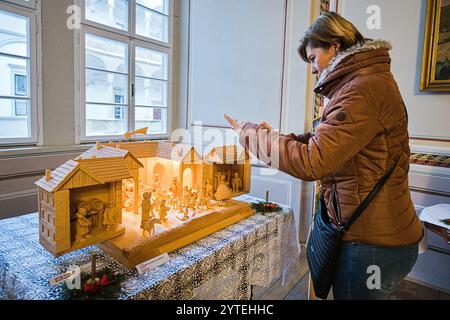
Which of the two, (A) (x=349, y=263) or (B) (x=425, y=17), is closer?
(A) (x=349, y=263)

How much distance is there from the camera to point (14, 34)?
2627 millimetres

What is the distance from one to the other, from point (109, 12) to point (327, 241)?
3464 millimetres

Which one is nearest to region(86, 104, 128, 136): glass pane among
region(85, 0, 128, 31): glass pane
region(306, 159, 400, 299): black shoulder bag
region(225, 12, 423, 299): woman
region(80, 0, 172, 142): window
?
region(80, 0, 172, 142): window

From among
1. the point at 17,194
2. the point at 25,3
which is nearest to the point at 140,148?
the point at 17,194

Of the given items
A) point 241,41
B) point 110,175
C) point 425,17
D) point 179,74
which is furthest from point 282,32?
point 110,175

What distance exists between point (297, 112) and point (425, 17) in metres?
1.36

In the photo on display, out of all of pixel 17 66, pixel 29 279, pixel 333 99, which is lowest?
pixel 29 279

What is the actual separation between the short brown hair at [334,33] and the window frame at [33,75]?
2648 mm

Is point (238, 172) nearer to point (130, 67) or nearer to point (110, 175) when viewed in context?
point (110, 175)

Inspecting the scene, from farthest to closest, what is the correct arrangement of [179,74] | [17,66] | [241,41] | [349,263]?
1. [179,74]
2. [241,41]
3. [17,66]
4. [349,263]

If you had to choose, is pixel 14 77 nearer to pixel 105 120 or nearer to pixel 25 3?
pixel 25 3

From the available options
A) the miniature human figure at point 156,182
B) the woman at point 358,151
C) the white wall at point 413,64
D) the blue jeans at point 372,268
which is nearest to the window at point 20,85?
the miniature human figure at point 156,182

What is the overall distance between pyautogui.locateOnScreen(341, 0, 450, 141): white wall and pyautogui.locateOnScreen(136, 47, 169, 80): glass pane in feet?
8.61
